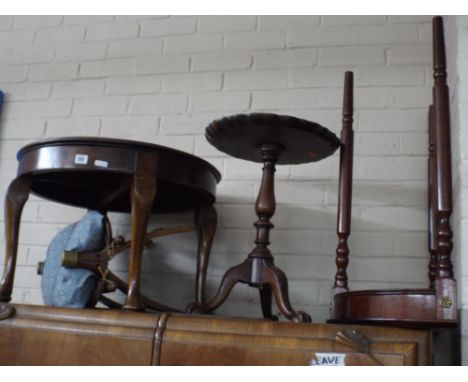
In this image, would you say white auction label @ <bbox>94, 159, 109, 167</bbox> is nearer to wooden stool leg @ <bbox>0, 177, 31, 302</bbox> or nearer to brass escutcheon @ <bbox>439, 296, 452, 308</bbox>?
wooden stool leg @ <bbox>0, 177, 31, 302</bbox>

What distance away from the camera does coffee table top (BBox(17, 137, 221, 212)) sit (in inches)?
57.0

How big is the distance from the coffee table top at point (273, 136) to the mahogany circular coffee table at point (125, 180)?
11 centimetres

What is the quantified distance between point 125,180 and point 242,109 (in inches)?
25.3

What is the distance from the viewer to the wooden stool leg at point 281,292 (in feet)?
4.65

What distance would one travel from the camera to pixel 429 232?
180cm

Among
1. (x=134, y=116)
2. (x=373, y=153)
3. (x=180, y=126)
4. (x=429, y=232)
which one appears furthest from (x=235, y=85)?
(x=429, y=232)

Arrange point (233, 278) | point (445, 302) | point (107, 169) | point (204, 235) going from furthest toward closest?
point (204, 235) → point (233, 278) → point (107, 169) → point (445, 302)

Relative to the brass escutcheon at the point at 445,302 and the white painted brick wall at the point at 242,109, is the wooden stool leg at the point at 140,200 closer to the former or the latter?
the white painted brick wall at the point at 242,109

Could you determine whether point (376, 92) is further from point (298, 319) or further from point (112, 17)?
point (112, 17)

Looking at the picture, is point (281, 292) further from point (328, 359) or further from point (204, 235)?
point (204, 235)

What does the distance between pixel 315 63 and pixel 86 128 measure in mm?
904

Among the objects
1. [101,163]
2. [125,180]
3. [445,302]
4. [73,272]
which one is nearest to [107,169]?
[101,163]

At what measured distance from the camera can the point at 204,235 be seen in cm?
179

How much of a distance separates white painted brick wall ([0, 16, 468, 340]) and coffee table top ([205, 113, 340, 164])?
0.37 meters
